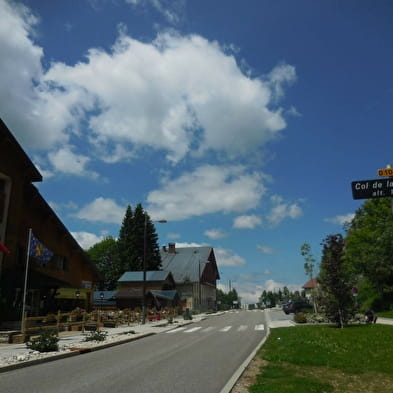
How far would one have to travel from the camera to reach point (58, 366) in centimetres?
1196

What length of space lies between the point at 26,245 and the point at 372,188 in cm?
2254

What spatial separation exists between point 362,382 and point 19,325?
16737 mm

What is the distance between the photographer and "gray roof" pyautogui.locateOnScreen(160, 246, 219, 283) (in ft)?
258

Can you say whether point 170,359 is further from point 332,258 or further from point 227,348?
point 332,258

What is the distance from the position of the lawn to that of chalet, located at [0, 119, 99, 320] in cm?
1365

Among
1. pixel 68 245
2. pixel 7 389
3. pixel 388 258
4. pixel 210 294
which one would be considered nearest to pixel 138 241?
pixel 210 294

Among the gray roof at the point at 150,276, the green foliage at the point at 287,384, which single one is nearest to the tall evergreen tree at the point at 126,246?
the gray roof at the point at 150,276

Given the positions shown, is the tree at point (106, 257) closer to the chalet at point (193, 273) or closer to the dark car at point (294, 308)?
the chalet at point (193, 273)

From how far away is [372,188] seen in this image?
7871mm

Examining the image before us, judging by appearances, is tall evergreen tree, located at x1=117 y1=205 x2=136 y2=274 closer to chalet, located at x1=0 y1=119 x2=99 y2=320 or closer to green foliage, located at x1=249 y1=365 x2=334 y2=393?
chalet, located at x1=0 y1=119 x2=99 y2=320

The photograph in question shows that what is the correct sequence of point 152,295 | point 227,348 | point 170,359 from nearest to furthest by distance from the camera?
point 170,359 → point 227,348 → point 152,295

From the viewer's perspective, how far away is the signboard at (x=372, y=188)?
7.77 m

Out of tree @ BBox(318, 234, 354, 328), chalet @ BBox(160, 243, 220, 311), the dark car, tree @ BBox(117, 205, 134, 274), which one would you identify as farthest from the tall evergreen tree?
tree @ BBox(318, 234, 354, 328)

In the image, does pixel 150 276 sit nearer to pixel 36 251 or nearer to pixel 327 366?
pixel 36 251
